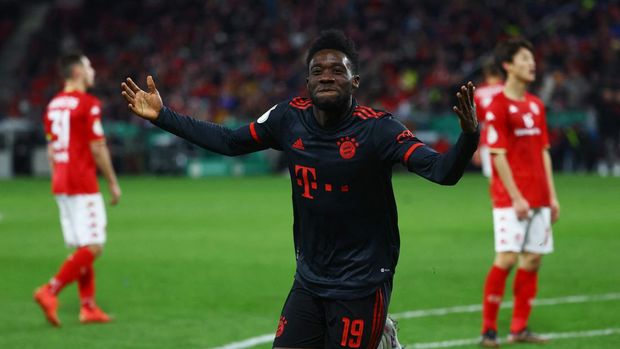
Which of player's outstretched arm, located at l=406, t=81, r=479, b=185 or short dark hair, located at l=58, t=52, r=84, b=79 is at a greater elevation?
short dark hair, located at l=58, t=52, r=84, b=79

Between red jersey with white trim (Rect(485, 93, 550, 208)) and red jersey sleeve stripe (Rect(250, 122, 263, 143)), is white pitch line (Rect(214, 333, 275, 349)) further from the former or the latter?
red jersey sleeve stripe (Rect(250, 122, 263, 143))

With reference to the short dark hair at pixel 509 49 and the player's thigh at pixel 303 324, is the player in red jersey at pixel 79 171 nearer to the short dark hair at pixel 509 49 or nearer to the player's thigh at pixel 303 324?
the short dark hair at pixel 509 49

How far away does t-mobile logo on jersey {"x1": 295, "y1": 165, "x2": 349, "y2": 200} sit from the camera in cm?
489

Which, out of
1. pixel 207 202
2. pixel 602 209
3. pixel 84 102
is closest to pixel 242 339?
pixel 84 102

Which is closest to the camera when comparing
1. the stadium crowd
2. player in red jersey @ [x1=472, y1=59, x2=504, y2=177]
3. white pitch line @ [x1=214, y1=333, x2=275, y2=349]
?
white pitch line @ [x1=214, y1=333, x2=275, y2=349]

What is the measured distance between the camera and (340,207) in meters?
4.89

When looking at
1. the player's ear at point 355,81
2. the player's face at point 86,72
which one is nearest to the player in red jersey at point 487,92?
the player's face at point 86,72

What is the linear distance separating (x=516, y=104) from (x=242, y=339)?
278cm

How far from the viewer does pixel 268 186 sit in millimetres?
25781

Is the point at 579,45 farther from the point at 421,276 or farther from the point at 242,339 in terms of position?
the point at 242,339

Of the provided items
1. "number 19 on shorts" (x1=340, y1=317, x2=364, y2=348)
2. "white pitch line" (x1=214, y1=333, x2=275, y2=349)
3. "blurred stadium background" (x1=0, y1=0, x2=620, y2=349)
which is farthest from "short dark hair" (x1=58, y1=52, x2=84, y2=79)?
"number 19 on shorts" (x1=340, y1=317, x2=364, y2=348)

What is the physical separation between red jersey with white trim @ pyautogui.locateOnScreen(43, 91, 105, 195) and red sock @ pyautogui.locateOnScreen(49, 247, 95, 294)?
59 cm

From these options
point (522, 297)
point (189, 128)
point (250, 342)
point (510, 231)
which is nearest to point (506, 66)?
point (510, 231)

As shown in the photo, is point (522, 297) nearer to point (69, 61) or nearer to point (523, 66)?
point (523, 66)
